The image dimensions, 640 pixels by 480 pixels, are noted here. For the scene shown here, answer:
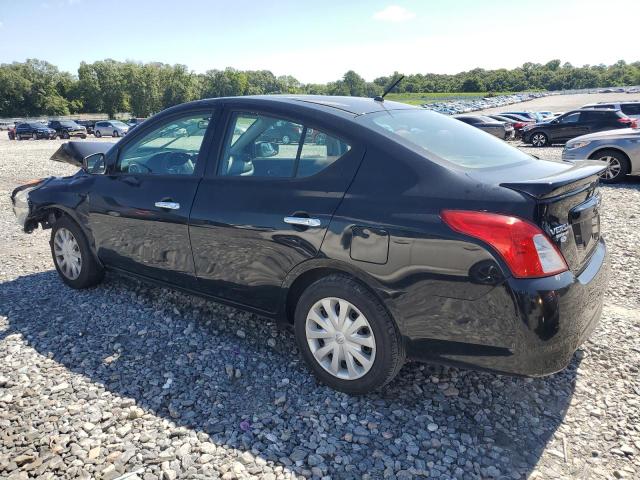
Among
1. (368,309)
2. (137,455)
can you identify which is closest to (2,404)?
(137,455)

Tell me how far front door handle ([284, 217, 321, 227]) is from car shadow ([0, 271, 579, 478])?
3.39 ft

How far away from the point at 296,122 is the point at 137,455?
6.95ft

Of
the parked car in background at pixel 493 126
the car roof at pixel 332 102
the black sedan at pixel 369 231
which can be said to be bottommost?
the parked car in background at pixel 493 126

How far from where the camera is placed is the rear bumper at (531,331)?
7.53 ft

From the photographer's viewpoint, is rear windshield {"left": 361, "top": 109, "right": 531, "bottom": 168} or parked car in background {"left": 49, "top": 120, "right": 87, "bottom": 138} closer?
rear windshield {"left": 361, "top": 109, "right": 531, "bottom": 168}

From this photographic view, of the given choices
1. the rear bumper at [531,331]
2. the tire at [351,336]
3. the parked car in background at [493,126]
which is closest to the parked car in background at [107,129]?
the parked car in background at [493,126]

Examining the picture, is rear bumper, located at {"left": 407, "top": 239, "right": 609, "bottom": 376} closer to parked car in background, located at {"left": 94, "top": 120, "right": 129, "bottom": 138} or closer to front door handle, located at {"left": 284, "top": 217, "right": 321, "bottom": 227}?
front door handle, located at {"left": 284, "top": 217, "right": 321, "bottom": 227}

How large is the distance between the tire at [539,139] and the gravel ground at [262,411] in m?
19.2

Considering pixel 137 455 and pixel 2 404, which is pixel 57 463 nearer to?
pixel 137 455

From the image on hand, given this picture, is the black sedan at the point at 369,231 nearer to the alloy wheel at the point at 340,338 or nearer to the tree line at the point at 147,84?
the alloy wheel at the point at 340,338

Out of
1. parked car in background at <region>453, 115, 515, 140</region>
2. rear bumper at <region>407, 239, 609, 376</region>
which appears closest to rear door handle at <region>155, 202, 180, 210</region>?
rear bumper at <region>407, 239, 609, 376</region>

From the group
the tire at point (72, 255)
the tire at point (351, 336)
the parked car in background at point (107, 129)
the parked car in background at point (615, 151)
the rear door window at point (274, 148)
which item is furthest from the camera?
the parked car in background at point (107, 129)

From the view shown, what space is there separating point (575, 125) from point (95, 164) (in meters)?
20.7

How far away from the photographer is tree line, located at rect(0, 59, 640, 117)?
94.9 meters
